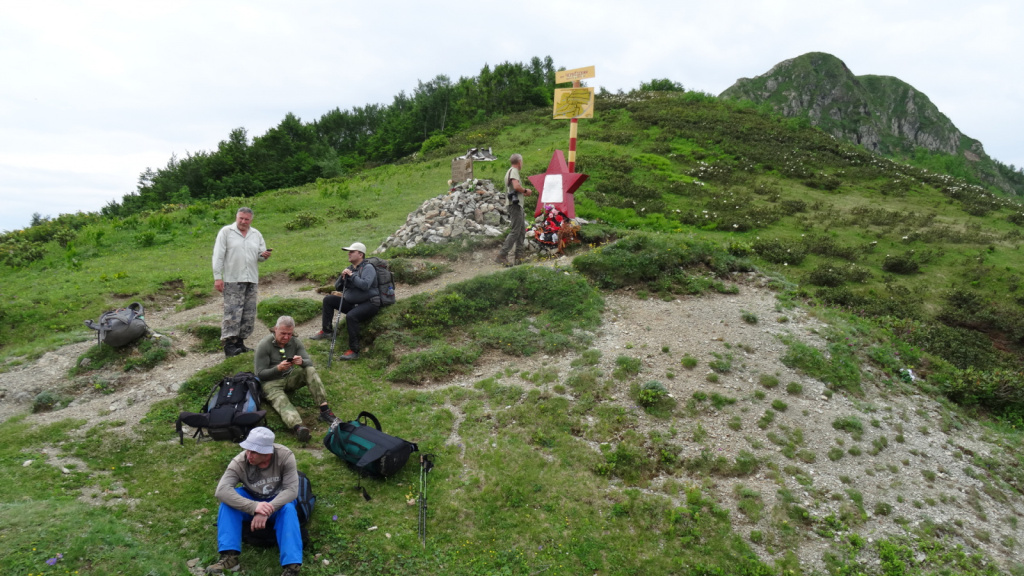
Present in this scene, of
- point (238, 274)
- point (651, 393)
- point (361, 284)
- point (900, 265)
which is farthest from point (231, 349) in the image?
point (900, 265)

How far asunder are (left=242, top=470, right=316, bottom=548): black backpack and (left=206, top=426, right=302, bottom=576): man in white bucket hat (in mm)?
98

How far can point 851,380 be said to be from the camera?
32.9 feet

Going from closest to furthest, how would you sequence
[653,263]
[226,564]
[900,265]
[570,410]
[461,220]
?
[226,564]
[570,410]
[653,263]
[900,265]
[461,220]

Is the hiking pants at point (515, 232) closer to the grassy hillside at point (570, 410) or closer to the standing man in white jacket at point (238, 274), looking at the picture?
the grassy hillside at point (570, 410)

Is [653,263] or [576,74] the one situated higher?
[576,74]

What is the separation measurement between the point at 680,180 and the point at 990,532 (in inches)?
894

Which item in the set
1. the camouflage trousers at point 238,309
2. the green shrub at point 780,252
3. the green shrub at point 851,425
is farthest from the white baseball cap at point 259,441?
the green shrub at point 780,252

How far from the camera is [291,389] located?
8562 millimetres

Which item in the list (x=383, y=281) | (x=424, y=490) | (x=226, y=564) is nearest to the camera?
(x=226, y=564)

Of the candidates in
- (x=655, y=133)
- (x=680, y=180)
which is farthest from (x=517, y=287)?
(x=655, y=133)

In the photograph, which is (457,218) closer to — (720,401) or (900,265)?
(720,401)

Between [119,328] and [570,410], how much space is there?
9433mm

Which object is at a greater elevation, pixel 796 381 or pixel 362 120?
pixel 362 120

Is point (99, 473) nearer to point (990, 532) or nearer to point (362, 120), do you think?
point (990, 532)
